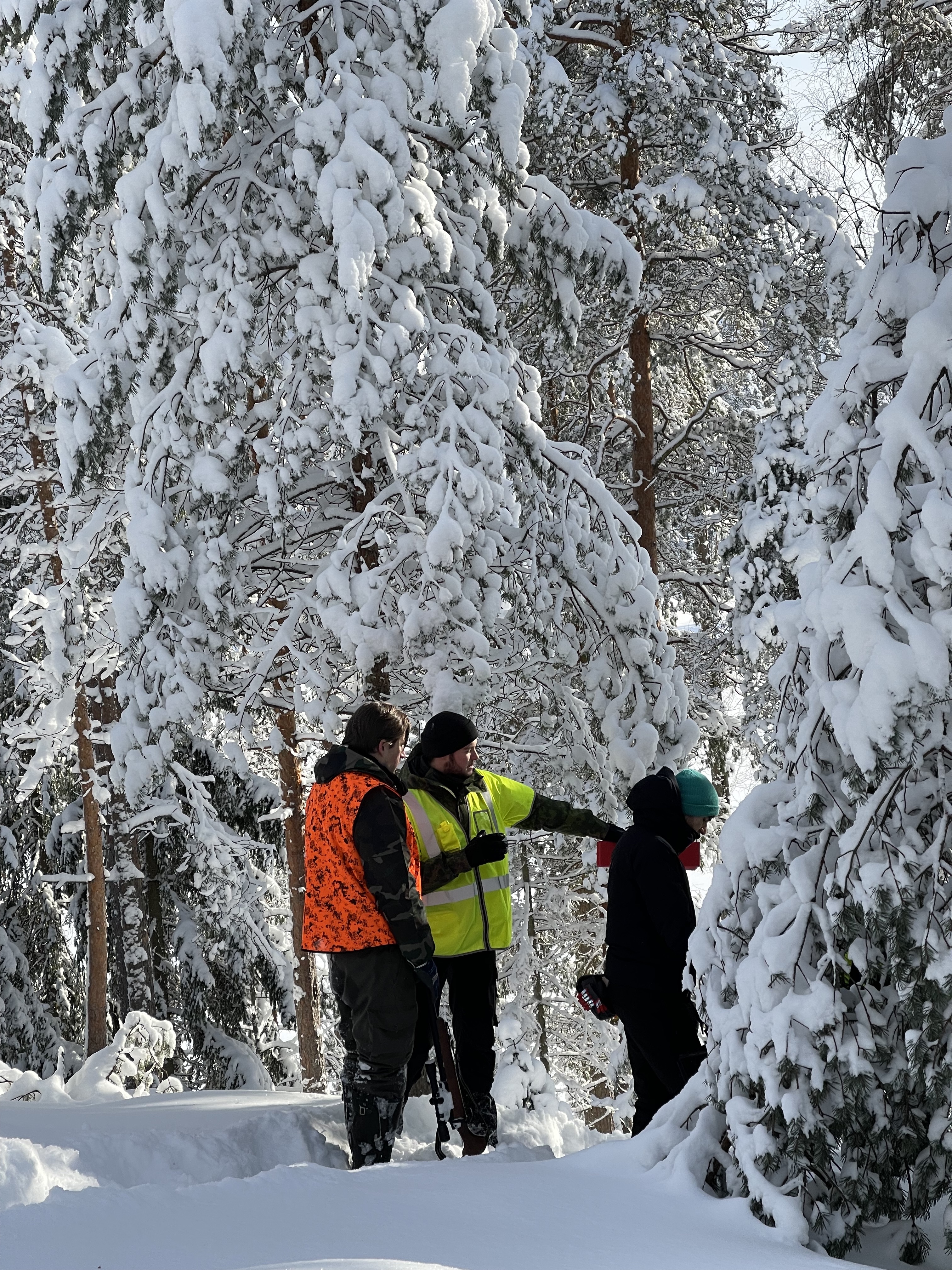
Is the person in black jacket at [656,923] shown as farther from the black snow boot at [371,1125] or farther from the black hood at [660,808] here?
the black snow boot at [371,1125]

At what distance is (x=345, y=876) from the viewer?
4.79m

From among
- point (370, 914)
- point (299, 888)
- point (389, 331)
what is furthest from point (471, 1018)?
point (299, 888)

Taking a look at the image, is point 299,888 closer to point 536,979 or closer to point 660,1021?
point 536,979

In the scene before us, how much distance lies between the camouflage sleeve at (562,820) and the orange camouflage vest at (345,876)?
98cm

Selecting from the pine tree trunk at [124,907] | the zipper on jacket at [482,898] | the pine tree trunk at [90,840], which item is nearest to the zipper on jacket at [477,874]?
the zipper on jacket at [482,898]

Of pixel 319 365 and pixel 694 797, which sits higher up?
pixel 319 365

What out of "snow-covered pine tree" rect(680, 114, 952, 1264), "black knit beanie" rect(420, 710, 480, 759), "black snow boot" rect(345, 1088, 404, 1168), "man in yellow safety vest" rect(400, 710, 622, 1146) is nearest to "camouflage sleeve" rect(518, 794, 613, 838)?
"man in yellow safety vest" rect(400, 710, 622, 1146)

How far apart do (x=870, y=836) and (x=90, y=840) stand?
10348 millimetres

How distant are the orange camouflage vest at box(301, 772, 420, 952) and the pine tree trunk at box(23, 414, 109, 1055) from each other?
7.32m

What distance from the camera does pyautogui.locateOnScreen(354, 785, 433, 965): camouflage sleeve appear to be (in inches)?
183

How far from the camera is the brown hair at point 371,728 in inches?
192

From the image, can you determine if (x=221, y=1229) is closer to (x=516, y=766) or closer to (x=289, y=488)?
(x=289, y=488)

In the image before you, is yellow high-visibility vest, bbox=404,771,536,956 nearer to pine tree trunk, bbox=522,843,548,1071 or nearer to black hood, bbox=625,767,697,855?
black hood, bbox=625,767,697,855

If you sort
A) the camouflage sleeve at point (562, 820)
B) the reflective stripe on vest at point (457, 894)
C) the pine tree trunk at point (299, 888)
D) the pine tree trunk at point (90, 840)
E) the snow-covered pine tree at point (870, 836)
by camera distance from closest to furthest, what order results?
the snow-covered pine tree at point (870, 836), the reflective stripe on vest at point (457, 894), the camouflage sleeve at point (562, 820), the pine tree trunk at point (90, 840), the pine tree trunk at point (299, 888)
